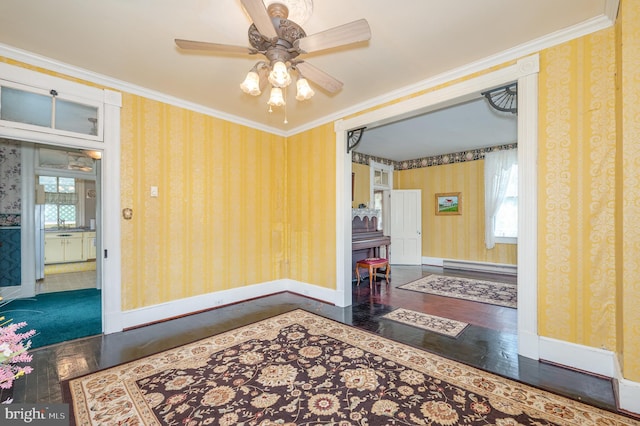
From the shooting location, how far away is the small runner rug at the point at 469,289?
4324 millimetres

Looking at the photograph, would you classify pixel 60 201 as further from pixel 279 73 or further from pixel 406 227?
pixel 406 227

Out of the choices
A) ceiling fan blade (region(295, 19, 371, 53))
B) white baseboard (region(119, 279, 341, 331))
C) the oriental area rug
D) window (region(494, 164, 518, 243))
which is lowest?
the oriental area rug

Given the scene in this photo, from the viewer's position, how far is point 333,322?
11.1 ft

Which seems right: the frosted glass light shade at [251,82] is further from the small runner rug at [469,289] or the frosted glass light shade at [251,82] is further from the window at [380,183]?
the window at [380,183]

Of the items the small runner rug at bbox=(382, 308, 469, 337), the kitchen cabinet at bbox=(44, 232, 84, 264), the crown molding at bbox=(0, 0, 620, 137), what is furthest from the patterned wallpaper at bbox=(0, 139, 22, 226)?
the small runner rug at bbox=(382, 308, 469, 337)

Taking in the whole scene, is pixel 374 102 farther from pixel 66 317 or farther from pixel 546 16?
pixel 66 317

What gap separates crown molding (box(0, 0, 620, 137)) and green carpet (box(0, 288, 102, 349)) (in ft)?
9.13

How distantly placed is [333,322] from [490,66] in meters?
3.23

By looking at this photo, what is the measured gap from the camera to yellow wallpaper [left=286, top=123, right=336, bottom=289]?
13.8 feet

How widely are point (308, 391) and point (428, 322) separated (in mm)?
1943

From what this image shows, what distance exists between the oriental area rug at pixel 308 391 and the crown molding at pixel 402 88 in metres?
2.83

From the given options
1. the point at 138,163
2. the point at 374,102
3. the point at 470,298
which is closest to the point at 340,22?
the point at 374,102

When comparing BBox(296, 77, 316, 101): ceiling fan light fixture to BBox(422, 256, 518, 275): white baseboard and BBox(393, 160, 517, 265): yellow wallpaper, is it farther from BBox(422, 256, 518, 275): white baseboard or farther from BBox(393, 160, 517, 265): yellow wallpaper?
BBox(422, 256, 518, 275): white baseboard

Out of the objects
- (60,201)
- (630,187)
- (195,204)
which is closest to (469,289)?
(630,187)
